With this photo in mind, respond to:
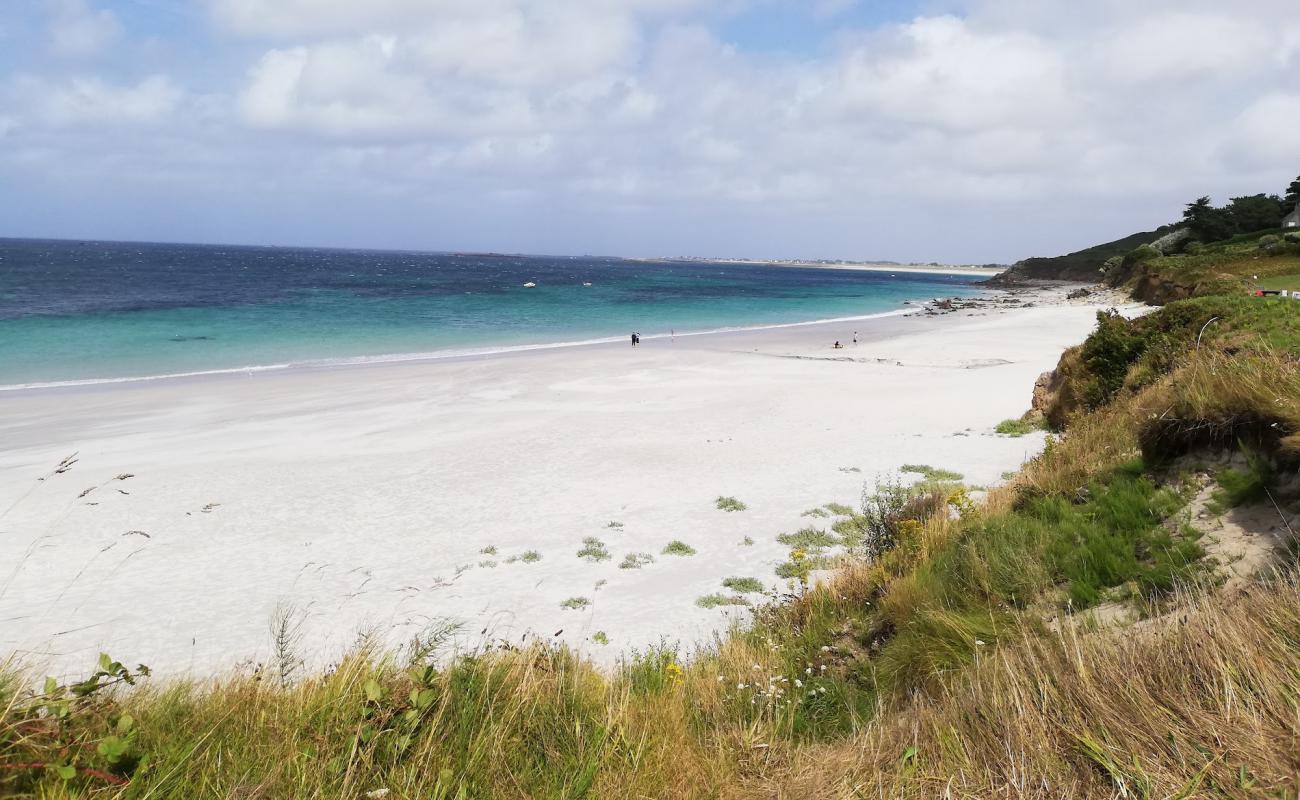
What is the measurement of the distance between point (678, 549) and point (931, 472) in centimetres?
519

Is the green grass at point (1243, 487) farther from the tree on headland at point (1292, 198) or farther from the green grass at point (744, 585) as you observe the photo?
the tree on headland at point (1292, 198)

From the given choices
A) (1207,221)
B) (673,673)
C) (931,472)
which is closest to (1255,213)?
(1207,221)

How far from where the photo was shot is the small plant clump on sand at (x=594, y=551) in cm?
908

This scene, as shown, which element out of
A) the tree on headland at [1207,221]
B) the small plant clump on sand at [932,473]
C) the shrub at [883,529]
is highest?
the tree on headland at [1207,221]

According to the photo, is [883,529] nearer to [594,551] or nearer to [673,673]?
[594,551]

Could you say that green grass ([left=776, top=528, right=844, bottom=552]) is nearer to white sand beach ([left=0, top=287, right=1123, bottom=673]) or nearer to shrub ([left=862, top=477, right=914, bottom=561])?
white sand beach ([left=0, top=287, right=1123, bottom=673])

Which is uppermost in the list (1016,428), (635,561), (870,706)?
(870,706)

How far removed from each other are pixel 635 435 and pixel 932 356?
1991 cm

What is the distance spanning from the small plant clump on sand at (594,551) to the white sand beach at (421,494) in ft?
0.43

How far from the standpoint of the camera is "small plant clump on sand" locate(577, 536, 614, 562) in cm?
908

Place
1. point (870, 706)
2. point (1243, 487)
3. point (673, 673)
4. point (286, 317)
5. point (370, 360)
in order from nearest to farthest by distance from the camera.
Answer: point (870, 706), point (673, 673), point (1243, 487), point (370, 360), point (286, 317)

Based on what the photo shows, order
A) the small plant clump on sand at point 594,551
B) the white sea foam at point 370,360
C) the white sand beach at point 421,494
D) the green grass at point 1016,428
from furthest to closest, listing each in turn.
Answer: the white sea foam at point 370,360 < the green grass at point 1016,428 < the small plant clump on sand at point 594,551 < the white sand beach at point 421,494

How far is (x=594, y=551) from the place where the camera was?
927 cm

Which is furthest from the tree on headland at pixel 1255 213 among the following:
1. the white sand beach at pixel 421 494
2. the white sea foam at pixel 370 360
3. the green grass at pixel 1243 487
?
the green grass at pixel 1243 487
